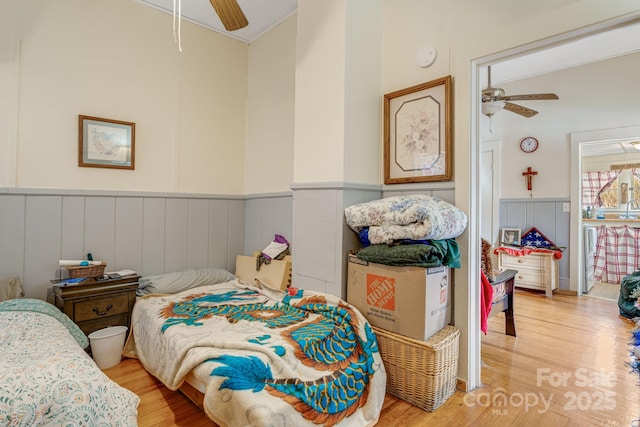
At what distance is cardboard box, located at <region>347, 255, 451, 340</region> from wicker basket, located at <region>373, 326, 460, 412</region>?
0.15ft

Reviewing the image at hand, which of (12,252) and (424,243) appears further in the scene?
(12,252)

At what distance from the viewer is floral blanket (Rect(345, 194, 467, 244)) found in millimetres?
1720

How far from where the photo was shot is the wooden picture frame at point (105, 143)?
8.55 ft

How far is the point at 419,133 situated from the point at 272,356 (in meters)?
1.63

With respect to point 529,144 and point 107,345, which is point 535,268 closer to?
point 529,144

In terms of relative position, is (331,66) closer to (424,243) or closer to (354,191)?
(354,191)

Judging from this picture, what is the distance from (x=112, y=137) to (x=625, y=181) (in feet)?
24.9

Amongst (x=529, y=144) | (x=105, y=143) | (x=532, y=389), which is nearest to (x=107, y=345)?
(x=105, y=143)

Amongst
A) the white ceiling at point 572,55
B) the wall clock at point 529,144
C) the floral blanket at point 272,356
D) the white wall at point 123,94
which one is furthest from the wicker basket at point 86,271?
the wall clock at point 529,144

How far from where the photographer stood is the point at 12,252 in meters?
2.34

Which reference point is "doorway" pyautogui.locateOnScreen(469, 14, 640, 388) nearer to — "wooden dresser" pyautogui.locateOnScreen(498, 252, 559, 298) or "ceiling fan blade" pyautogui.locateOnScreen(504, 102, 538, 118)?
"ceiling fan blade" pyautogui.locateOnScreen(504, 102, 538, 118)

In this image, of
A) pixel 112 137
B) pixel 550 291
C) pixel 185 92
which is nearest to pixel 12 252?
pixel 112 137

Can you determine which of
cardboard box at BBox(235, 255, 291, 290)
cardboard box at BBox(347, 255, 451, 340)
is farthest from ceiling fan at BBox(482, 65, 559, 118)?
cardboard box at BBox(235, 255, 291, 290)

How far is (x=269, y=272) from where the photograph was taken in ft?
9.34
